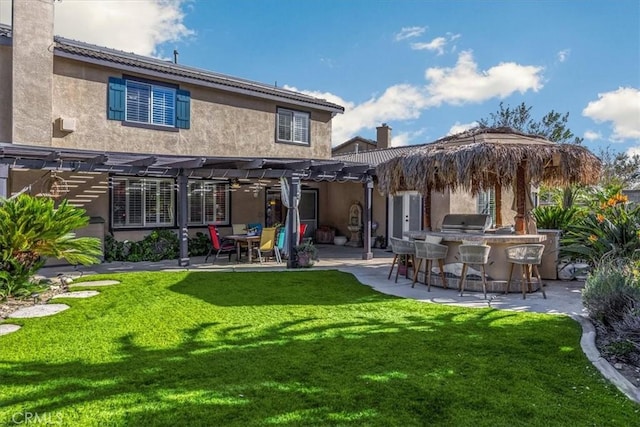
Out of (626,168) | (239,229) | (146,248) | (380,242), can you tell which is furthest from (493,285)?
(626,168)

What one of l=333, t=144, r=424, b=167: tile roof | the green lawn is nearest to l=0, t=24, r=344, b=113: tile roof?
l=333, t=144, r=424, b=167: tile roof

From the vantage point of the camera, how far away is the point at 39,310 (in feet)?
24.6

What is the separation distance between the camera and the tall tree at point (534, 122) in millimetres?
34250

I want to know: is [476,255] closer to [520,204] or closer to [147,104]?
[520,204]

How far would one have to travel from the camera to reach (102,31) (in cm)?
1585

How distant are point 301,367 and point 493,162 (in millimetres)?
6383

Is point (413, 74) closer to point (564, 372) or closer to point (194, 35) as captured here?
point (194, 35)

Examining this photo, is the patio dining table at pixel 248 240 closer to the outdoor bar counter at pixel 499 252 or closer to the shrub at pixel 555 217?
the outdoor bar counter at pixel 499 252

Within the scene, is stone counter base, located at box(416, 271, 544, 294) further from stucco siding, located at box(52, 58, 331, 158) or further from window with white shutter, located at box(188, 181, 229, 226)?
stucco siding, located at box(52, 58, 331, 158)

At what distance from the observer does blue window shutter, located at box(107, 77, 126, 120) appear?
13.4m

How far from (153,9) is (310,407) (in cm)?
1401

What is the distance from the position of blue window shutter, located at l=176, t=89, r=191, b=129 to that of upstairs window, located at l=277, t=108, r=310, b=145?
374 centimetres

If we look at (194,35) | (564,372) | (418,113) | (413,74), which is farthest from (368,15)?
(418,113)

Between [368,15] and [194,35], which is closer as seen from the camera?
[368,15]
